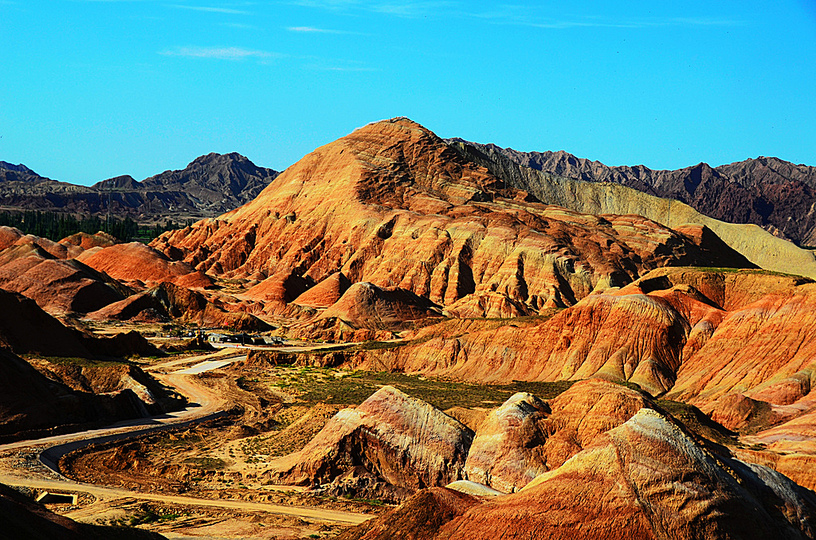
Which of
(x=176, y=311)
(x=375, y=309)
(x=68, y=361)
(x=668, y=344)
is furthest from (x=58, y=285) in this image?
(x=668, y=344)

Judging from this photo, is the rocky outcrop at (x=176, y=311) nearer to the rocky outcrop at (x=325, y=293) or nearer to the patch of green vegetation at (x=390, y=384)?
the rocky outcrop at (x=325, y=293)

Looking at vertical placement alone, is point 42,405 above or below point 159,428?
above

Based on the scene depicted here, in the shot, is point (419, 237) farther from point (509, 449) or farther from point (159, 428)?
point (509, 449)

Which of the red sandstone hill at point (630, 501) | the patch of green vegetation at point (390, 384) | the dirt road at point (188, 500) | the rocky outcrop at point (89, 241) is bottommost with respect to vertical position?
the dirt road at point (188, 500)

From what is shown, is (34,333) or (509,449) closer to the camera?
(509,449)

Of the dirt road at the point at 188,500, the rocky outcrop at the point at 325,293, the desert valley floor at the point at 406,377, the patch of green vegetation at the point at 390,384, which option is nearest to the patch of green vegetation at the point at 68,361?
the desert valley floor at the point at 406,377

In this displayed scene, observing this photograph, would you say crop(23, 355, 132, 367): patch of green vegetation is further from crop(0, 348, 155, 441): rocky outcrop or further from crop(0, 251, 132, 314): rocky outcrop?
crop(0, 251, 132, 314): rocky outcrop

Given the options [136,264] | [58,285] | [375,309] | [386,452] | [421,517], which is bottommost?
[386,452]

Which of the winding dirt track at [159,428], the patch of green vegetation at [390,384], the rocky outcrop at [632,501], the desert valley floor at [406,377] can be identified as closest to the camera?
the rocky outcrop at [632,501]
